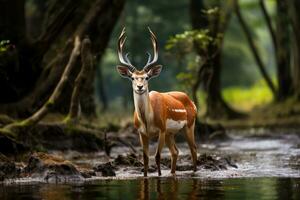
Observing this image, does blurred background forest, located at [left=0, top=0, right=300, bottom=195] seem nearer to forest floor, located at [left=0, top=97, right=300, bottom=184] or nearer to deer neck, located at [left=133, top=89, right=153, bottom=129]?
forest floor, located at [left=0, top=97, right=300, bottom=184]

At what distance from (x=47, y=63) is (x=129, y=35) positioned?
3211cm

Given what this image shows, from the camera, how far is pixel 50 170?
16.3 meters

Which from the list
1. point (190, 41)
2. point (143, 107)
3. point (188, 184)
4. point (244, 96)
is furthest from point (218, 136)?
point (244, 96)

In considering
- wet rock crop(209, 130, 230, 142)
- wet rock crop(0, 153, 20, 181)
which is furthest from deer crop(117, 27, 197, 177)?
wet rock crop(209, 130, 230, 142)

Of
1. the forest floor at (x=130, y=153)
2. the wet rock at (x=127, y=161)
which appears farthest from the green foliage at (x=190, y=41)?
the wet rock at (x=127, y=161)

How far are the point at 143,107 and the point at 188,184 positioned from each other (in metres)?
2.36

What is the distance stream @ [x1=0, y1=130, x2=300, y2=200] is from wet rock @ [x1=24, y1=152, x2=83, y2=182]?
273 mm

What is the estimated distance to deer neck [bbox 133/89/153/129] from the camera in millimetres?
16984

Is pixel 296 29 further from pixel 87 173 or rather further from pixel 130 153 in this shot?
pixel 87 173

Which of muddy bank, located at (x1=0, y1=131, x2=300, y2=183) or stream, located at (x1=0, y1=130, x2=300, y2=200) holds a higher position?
muddy bank, located at (x1=0, y1=131, x2=300, y2=183)

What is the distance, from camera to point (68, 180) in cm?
1619

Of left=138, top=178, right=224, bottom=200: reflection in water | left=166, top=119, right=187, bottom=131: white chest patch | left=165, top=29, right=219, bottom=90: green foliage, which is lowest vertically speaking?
left=138, top=178, right=224, bottom=200: reflection in water

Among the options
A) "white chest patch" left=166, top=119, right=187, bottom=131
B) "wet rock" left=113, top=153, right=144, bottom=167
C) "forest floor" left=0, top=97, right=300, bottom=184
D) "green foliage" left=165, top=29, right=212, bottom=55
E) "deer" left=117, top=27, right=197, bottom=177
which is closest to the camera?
"forest floor" left=0, top=97, right=300, bottom=184

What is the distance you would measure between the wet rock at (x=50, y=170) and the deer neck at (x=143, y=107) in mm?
1587
